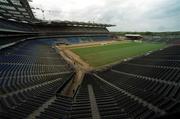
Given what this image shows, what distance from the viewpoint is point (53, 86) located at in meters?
19.5

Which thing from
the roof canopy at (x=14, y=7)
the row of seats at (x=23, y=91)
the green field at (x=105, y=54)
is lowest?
the row of seats at (x=23, y=91)

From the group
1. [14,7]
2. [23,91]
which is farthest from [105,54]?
[23,91]

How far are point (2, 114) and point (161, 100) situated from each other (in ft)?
31.2

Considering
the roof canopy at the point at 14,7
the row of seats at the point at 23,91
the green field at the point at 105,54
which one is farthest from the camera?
the green field at the point at 105,54

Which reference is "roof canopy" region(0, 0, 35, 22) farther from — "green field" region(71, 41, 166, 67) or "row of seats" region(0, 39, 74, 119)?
"green field" region(71, 41, 166, 67)

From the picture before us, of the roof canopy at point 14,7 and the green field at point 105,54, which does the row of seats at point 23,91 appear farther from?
the green field at point 105,54

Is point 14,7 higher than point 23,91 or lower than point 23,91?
higher

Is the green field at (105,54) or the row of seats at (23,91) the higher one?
the green field at (105,54)

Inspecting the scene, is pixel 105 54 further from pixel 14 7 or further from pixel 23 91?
pixel 23 91

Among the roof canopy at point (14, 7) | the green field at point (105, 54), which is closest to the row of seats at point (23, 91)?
the roof canopy at point (14, 7)

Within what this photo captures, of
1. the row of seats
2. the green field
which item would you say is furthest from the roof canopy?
the green field

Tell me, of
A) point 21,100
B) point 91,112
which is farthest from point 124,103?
point 21,100

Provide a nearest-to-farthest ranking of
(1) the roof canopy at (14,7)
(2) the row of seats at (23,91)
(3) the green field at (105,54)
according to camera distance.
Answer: (2) the row of seats at (23,91) < (1) the roof canopy at (14,7) < (3) the green field at (105,54)

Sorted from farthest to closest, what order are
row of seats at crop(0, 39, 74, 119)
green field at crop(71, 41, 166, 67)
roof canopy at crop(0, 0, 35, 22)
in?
green field at crop(71, 41, 166, 67) < roof canopy at crop(0, 0, 35, 22) < row of seats at crop(0, 39, 74, 119)
